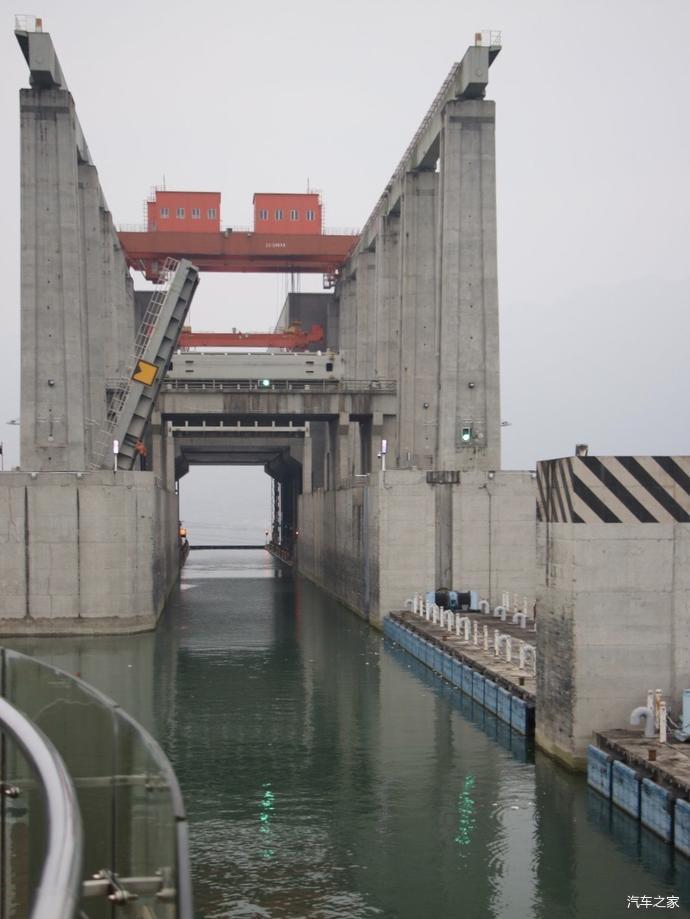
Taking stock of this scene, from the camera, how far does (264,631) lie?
5447 centimetres

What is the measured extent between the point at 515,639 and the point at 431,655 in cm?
339

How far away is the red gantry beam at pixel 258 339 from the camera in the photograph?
101250mm

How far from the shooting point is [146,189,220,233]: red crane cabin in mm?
95062

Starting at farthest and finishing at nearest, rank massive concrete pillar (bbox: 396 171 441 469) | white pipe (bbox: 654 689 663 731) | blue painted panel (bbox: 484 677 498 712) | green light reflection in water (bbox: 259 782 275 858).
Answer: massive concrete pillar (bbox: 396 171 441 469)
blue painted panel (bbox: 484 677 498 712)
white pipe (bbox: 654 689 663 731)
green light reflection in water (bbox: 259 782 275 858)

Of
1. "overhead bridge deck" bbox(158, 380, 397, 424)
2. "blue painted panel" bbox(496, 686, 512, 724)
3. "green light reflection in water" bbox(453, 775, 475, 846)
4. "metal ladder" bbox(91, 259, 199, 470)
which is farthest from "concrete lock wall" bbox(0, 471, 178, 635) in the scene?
"green light reflection in water" bbox(453, 775, 475, 846)

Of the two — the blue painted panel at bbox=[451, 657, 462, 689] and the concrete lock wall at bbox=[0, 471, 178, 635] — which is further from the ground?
the concrete lock wall at bbox=[0, 471, 178, 635]

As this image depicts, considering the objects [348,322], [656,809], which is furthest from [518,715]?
[348,322]

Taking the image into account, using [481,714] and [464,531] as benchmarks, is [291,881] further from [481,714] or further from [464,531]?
[464,531]

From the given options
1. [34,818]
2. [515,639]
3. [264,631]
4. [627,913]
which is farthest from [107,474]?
[34,818]

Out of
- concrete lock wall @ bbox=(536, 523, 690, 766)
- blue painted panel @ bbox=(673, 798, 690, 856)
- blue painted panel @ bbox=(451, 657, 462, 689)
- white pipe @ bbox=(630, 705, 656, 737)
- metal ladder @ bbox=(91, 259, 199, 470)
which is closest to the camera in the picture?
blue painted panel @ bbox=(673, 798, 690, 856)

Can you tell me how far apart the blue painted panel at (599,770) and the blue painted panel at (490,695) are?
27.3ft

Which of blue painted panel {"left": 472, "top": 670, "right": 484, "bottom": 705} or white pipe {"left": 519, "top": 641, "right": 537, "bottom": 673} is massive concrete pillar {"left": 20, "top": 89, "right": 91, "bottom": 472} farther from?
white pipe {"left": 519, "top": 641, "right": 537, "bottom": 673}

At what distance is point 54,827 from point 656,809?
17.1 meters

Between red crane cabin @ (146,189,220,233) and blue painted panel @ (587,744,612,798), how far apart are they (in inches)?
3088
